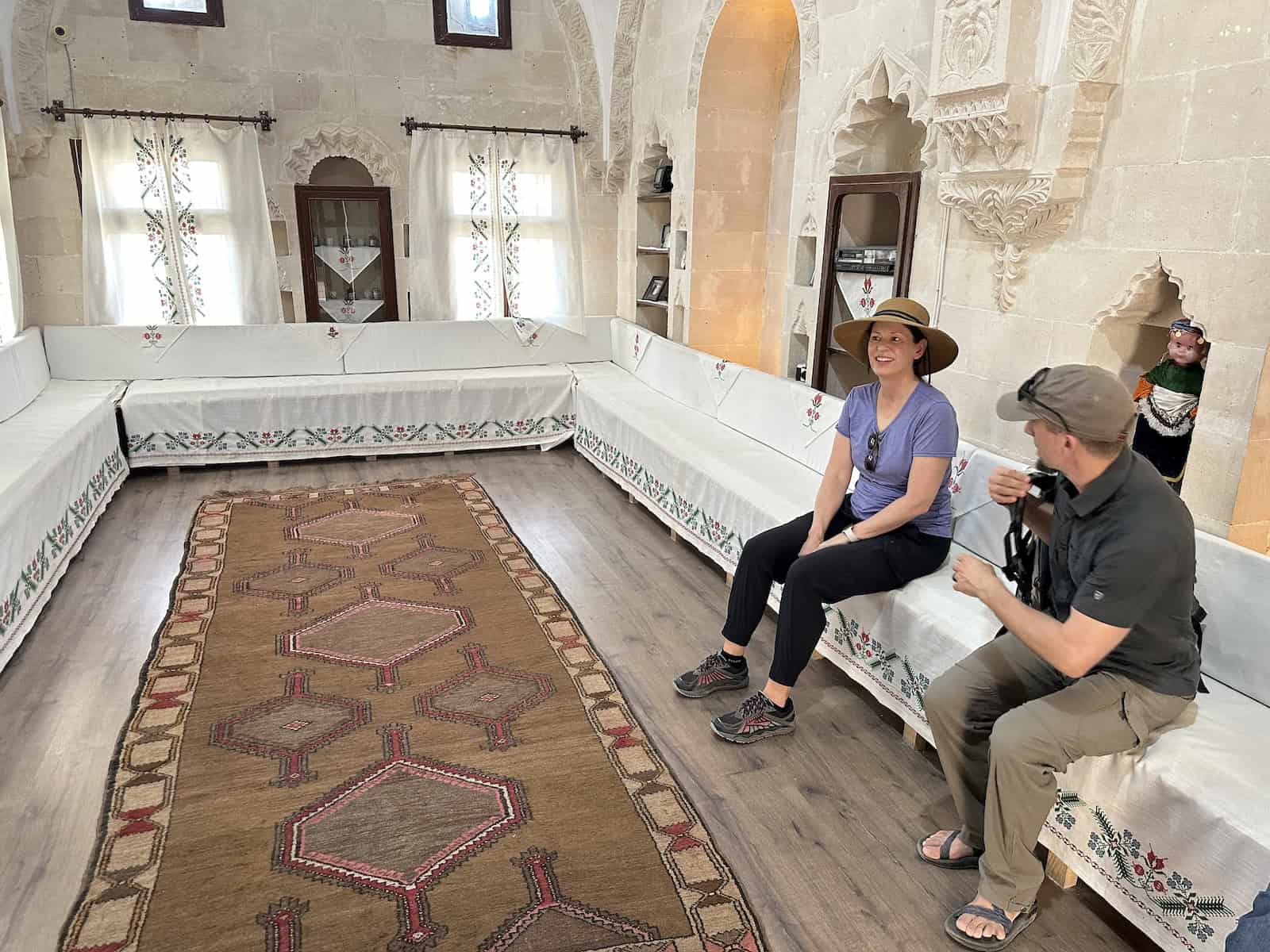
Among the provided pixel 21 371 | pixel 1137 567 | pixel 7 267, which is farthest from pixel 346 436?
pixel 1137 567

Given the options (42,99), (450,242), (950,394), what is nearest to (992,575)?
(950,394)

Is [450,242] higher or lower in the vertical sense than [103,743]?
higher

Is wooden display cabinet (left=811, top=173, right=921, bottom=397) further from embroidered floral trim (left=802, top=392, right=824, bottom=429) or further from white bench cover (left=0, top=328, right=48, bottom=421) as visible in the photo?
white bench cover (left=0, top=328, right=48, bottom=421)

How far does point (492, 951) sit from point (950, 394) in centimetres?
293

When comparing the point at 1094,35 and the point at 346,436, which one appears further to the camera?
the point at 346,436

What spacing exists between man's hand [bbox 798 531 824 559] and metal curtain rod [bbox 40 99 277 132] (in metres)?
5.16

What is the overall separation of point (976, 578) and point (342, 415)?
4859mm

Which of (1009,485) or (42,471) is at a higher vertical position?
(1009,485)

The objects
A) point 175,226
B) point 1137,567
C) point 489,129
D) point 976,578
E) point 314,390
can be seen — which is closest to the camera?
point 1137,567

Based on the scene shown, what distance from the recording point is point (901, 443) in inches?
108

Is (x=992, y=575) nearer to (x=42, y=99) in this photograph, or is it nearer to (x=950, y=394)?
(x=950, y=394)

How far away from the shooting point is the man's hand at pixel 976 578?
6.28ft

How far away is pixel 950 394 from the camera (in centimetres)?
387

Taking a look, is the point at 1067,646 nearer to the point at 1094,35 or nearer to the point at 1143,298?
the point at 1143,298
